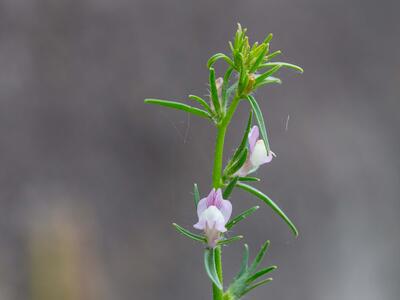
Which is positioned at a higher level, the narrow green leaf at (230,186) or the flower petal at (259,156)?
the flower petal at (259,156)

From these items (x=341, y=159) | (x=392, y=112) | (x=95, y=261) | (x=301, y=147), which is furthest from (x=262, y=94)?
(x=95, y=261)

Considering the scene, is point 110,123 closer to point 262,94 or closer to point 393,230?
point 262,94

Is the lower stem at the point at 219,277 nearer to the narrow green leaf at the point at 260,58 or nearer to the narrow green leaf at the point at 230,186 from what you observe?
the narrow green leaf at the point at 230,186

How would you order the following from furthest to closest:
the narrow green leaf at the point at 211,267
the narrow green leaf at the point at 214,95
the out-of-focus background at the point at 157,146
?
the out-of-focus background at the point at 157,146
the narrow green leaf at the point at 214,95
the narrow green leaf at the point at 211,267

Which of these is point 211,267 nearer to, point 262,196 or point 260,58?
point 262,196

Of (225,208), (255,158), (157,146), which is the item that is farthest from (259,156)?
(157,146)

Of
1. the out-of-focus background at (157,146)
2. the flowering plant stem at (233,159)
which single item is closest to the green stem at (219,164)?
the flowering plant stem at (233,159)

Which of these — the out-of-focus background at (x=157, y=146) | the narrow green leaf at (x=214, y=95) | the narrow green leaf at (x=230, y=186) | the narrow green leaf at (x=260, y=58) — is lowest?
the narrow green leaf at (x=230, y=186)
